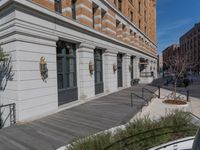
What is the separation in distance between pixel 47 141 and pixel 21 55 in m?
4.18

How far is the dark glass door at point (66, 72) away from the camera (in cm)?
1105

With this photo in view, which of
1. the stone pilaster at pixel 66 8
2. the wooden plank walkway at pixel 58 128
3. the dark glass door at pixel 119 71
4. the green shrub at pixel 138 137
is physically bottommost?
the wooden plank walkway at pixel 58 128

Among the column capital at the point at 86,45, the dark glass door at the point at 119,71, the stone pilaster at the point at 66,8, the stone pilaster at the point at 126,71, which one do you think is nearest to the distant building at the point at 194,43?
the stone pilaster at the point at 126,71

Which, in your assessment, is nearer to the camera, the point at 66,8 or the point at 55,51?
the point at 55,51

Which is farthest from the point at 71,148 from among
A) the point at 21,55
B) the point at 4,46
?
the point at 4,46

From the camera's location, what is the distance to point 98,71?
52.9 ft

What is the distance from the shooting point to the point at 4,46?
332 inches

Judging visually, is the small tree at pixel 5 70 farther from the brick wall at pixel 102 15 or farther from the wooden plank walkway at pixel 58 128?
the brick wall at pixel 102 15

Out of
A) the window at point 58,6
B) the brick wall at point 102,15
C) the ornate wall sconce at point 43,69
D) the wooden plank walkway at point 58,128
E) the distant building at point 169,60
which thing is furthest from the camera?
the distant building at point 169,60

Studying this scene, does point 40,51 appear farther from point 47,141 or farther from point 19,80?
point 47,141

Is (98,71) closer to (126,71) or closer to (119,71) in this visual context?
(119,71)

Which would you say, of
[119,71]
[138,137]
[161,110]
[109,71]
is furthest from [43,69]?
[119,71]

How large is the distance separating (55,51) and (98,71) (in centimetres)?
667

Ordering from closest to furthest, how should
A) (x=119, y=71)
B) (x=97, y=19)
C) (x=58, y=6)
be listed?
1. (x=58, y=6)
2. (x=97, y=19)
3. (x=119, y=71)
